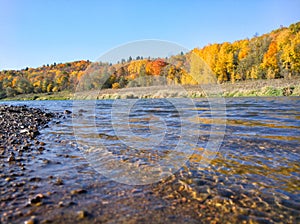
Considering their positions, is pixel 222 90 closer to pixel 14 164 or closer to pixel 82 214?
pixel 14 164

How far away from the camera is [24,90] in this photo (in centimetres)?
10606

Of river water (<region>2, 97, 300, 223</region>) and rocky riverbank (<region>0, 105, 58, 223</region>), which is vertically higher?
rocky riverbank (<region>0, 105, 58, 223</region>)

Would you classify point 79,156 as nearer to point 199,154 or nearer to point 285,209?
point 199,154

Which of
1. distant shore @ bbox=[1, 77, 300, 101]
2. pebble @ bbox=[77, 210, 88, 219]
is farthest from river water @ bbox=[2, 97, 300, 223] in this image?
distant shore @ bbox=[1, 77, 300, 101]

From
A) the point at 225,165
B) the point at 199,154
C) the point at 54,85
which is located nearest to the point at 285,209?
the point at 225,165

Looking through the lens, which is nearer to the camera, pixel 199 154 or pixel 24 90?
pixel 199 154

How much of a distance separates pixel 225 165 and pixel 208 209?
195 centimetres

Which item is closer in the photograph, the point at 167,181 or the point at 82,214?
the point at 82,214

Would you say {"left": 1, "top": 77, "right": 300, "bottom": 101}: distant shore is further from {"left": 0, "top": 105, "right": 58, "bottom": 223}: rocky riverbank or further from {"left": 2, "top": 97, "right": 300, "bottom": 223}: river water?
{"left": 2, "top": 97, "right": 300, "bottom": 223}: river water

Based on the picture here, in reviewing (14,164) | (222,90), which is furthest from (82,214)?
(222,90)

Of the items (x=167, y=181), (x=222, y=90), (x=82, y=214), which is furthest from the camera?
(x=222, y=90)

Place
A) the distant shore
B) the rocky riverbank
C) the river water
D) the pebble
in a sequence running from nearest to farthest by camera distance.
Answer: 1. the pebble
2. the river water
3. the rocky riverbank
4. the distant shore

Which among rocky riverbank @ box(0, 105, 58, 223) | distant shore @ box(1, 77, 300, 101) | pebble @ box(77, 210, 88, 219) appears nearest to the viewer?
pebble @ box(77, 210, 88, 219)

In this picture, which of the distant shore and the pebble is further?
the distant shore
